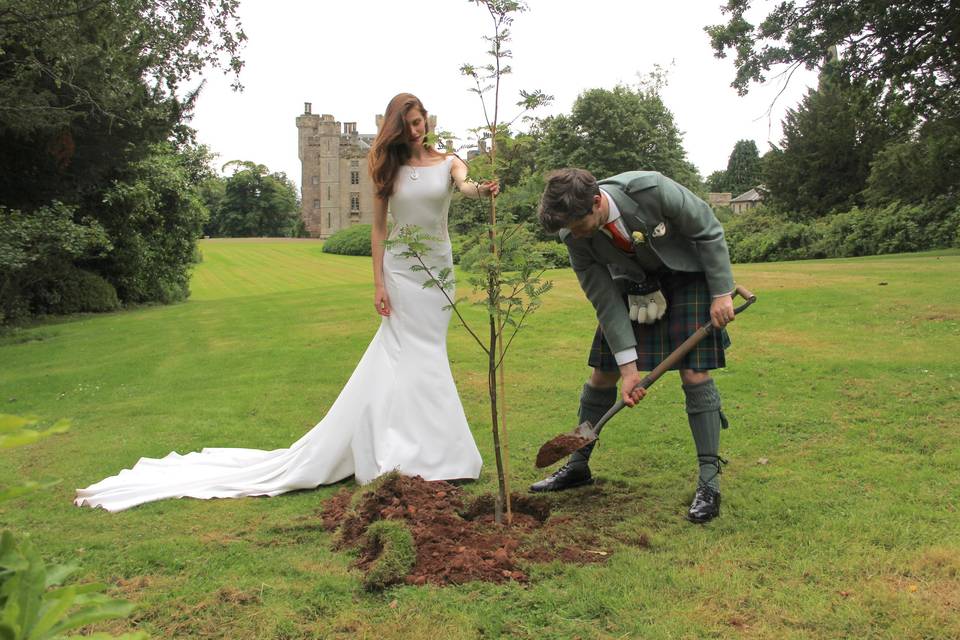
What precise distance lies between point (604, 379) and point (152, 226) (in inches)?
845

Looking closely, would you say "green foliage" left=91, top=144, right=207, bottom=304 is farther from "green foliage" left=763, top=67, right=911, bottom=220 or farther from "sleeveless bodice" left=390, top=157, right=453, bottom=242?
"green foliage" left=763, top=67, right=911, bottom=220

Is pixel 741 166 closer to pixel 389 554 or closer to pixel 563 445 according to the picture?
pixel 563 445

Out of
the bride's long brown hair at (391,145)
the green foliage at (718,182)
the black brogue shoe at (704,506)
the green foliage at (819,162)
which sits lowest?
the black brogue shoe at (704,506)

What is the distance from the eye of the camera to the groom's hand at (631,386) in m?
4.09

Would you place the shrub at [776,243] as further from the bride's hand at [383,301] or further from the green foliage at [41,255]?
the bride's hand at [383,301]

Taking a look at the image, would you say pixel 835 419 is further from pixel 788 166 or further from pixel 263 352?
pixel 788 166

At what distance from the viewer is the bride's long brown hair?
4.68m

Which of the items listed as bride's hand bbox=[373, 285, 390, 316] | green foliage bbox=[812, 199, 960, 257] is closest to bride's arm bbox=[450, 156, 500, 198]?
bride's hand bbox=[373, 285, 390, 316]

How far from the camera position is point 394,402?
5047 millimetres

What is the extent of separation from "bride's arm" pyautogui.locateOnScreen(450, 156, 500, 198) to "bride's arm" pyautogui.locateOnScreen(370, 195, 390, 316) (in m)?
0.56

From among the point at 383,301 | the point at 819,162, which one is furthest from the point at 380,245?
the point at 819,162

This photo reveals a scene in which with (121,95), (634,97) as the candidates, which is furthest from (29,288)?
(634,97)

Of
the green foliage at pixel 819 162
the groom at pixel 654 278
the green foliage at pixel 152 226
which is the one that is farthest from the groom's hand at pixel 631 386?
the green foliage at pixel 819 162

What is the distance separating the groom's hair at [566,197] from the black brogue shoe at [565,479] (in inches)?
70.9
